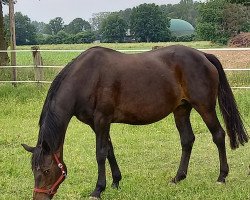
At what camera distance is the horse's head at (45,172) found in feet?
14.2

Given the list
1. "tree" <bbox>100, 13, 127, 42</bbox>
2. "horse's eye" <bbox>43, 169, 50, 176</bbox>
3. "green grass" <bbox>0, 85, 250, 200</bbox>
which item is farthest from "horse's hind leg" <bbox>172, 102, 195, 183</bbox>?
"tree" <bbox>100, 13, 127, 42</bbox>

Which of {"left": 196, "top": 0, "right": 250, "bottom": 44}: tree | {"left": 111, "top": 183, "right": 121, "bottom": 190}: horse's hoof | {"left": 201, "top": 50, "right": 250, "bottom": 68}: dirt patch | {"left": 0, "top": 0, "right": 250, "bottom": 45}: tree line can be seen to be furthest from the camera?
{"left": 0, "top": 0, "right": 250, "bottom": 45}: tree line

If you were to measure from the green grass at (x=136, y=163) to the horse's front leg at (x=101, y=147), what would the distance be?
0.38ft

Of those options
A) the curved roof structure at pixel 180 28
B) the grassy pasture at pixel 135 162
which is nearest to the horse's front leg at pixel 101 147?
the grassy pasture at pixel 135 162

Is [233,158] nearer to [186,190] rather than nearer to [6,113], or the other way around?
[186,190]

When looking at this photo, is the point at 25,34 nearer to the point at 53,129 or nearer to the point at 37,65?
the point at 37,65

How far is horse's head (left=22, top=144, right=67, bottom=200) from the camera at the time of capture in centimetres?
434

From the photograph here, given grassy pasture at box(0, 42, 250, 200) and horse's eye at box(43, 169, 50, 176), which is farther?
grassy pasture at box(0, 42, 250, 200)

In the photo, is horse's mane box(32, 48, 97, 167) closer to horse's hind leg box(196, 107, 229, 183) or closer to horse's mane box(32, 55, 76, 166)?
horse's mane box(32, 55, 76, 166)

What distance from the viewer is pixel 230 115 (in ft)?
→ 19.0

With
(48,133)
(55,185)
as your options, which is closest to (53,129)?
(48,133)

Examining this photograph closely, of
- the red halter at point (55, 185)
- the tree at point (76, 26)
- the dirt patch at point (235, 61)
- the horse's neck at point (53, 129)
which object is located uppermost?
the tree at point (76, 26)

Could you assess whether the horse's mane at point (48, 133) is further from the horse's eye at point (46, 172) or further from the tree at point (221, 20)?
the tree at point (221, 20)

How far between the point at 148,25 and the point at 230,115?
53.9 m
